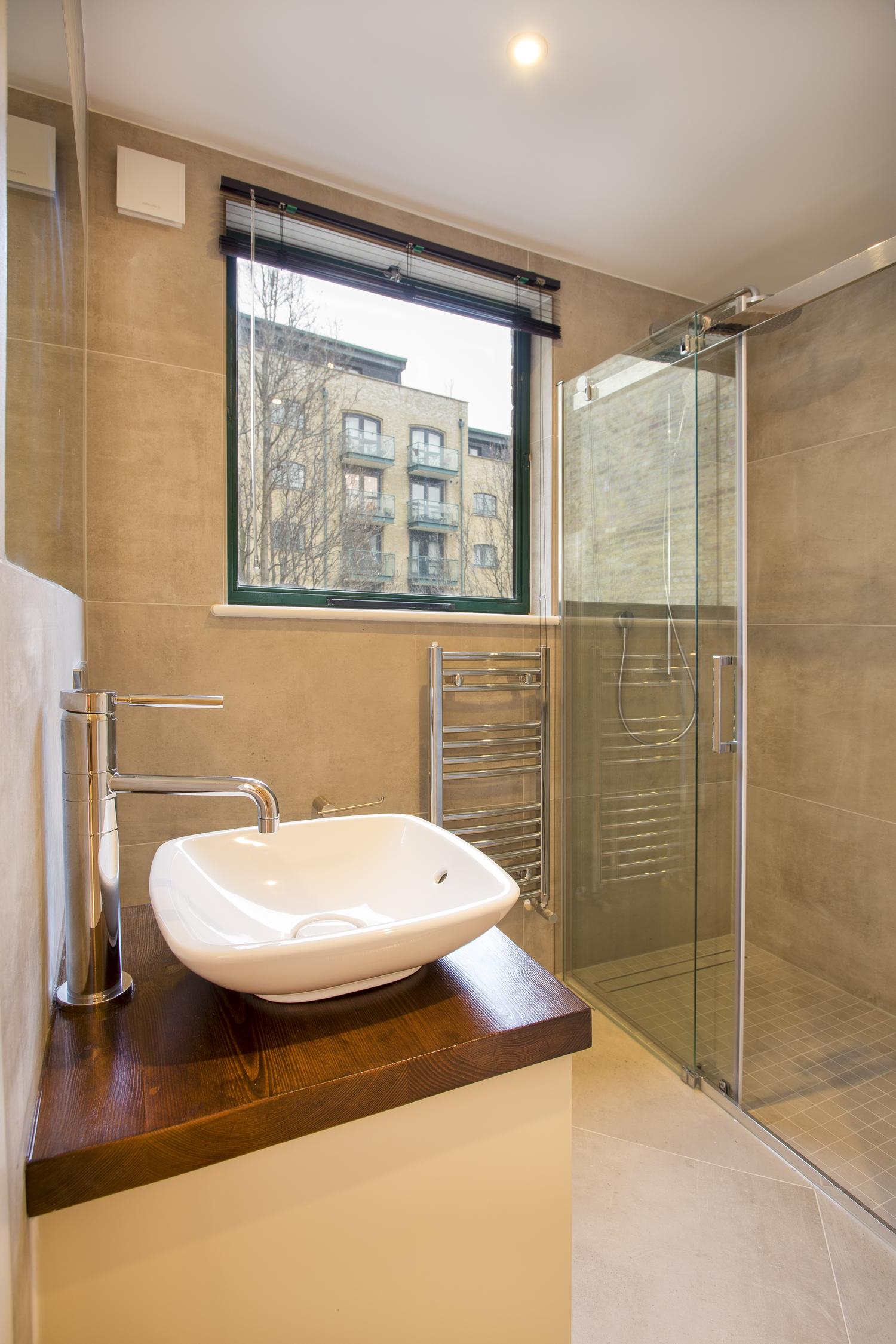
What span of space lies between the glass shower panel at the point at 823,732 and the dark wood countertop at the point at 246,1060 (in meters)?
1.10

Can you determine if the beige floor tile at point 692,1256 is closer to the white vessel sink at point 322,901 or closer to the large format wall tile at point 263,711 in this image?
the white vessel sink at point 322,901

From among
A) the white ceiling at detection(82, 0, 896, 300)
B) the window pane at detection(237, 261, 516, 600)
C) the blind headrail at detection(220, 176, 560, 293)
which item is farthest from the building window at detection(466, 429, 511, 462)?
the white ceiling at detection(82, 0, 896, 300)

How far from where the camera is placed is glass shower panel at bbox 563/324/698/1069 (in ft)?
5.89

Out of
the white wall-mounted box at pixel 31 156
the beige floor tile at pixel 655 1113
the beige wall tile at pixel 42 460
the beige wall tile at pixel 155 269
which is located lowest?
the beige floor tile at pixel 655 1113

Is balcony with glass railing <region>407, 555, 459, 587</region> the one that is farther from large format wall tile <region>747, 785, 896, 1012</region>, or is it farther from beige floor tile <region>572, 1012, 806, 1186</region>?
beige floor tile <region>572, 1012, 806, 1186</region>

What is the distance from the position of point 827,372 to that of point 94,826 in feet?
5.83

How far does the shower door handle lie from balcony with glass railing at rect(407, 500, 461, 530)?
0.93 m

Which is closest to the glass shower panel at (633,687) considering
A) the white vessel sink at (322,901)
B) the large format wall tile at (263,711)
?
the large format wall tile at (263,711)

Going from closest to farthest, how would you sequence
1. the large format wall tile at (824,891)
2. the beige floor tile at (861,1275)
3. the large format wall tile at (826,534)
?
1. the beige floor tile at (861,1275)
2. the large format wall tile at (826,534)
3. the large format wall tile at (824,891)

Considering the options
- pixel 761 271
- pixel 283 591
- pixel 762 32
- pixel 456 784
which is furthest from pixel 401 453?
pixel 761 271

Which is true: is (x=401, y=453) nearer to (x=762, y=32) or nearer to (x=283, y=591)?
(x=283, y=591)

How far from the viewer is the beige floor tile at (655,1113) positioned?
153cm

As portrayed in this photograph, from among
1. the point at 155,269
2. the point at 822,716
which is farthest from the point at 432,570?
the point at 822,716

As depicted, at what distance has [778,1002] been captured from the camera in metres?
1.70
